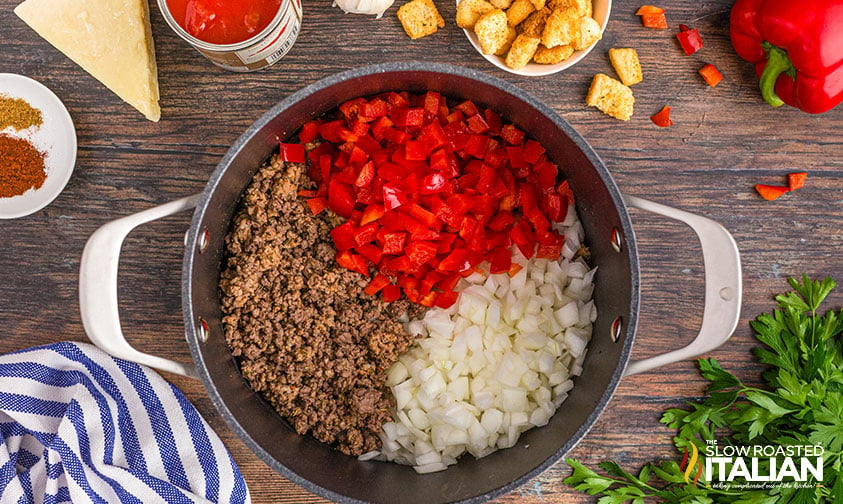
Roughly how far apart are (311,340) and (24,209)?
2.84 feet

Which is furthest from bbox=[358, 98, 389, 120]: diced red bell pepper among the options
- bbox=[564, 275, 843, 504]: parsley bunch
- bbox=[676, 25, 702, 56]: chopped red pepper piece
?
bbox=[564, 275, 843, 504]: parsley bunch

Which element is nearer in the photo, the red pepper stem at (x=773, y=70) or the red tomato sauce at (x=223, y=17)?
the red tomato sauce at (x=223, y=17)

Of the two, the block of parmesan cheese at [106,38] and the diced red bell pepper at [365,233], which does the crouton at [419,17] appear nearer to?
the diced red bell pepper at [365,233]

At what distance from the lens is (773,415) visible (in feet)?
5.56

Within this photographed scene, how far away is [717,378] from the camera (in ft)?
5.73

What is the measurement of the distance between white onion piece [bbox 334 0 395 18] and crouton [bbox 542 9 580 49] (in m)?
0.41

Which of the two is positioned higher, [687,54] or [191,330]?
[687,54]

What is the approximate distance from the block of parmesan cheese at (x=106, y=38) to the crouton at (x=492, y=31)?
34.6 inches

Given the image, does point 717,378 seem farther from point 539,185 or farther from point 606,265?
point 539,185

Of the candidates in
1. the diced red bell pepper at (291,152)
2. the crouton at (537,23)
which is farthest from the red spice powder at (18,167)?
the crouton at (537,23)

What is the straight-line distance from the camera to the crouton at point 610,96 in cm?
166

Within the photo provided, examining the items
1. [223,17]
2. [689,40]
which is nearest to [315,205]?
[223,17]

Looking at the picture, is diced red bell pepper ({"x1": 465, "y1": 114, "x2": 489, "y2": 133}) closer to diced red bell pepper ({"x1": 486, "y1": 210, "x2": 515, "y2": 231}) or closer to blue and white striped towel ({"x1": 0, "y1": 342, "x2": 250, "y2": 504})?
diced red bell pepper ({"x1": 486, "y1": 210, "x2": 515, "y2": 231})

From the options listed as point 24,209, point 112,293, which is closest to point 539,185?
point 112,293
